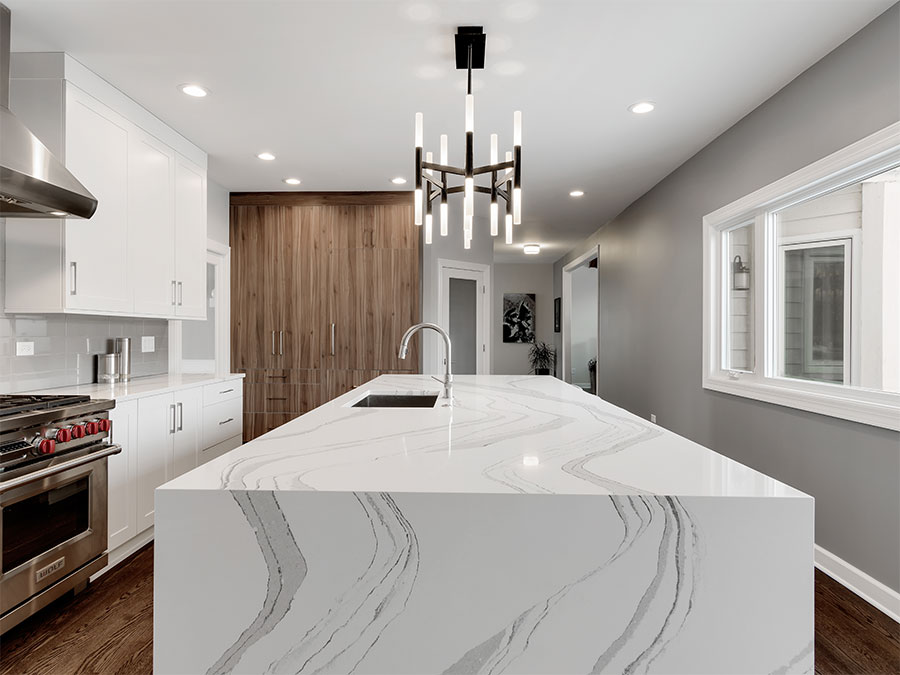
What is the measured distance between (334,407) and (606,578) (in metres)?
1.34

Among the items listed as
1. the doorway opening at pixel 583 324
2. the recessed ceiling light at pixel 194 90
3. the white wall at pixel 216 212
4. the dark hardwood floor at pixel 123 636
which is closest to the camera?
the dark hardwood floor at pixel 123 636

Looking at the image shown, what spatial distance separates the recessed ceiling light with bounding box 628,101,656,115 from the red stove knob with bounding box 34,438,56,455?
3.19m

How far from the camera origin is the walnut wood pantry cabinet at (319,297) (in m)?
4.98

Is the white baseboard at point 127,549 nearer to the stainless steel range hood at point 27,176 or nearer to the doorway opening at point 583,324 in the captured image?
the stainless steel range hood at point 27,176

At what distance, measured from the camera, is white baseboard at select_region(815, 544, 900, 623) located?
2178 millimetres

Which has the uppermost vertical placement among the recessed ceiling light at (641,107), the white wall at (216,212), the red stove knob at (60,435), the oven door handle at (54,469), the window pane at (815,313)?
the recessed ceiling light at (641,107)

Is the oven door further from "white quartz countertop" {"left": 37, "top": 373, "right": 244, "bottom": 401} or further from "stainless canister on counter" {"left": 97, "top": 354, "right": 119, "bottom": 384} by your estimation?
"stainless canister on counter" {"left": 97, "top": 354, "right": 119, "bottom": 384}

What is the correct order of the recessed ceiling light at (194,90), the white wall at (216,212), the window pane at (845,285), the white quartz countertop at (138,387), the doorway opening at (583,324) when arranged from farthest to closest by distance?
the doorway opening at (583,324) → the white wall at (216,212) → the recessed ceiling light at (194,90) → the white quartz countertop at (138,387) → the window pane at (845,285)

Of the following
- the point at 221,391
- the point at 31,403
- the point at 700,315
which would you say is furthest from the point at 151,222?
the point at 700,315

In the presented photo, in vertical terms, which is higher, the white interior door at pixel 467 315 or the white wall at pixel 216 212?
the white wall at pixel 216 212

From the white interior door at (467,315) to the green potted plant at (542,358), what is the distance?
382 centimetres

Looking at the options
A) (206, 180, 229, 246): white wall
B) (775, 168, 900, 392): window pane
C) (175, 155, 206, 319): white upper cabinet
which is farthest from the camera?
(206, 180, 229, 246): white wall

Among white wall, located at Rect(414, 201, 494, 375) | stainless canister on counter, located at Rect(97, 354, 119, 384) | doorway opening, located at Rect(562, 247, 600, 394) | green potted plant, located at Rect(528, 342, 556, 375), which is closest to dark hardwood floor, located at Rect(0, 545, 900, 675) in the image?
stainless canister on counter, located at Rect(97, 354, 119, 384)

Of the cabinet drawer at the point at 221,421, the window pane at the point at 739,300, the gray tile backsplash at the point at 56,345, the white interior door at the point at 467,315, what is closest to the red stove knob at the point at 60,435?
the gray tile backsplash at the point at 56,345
